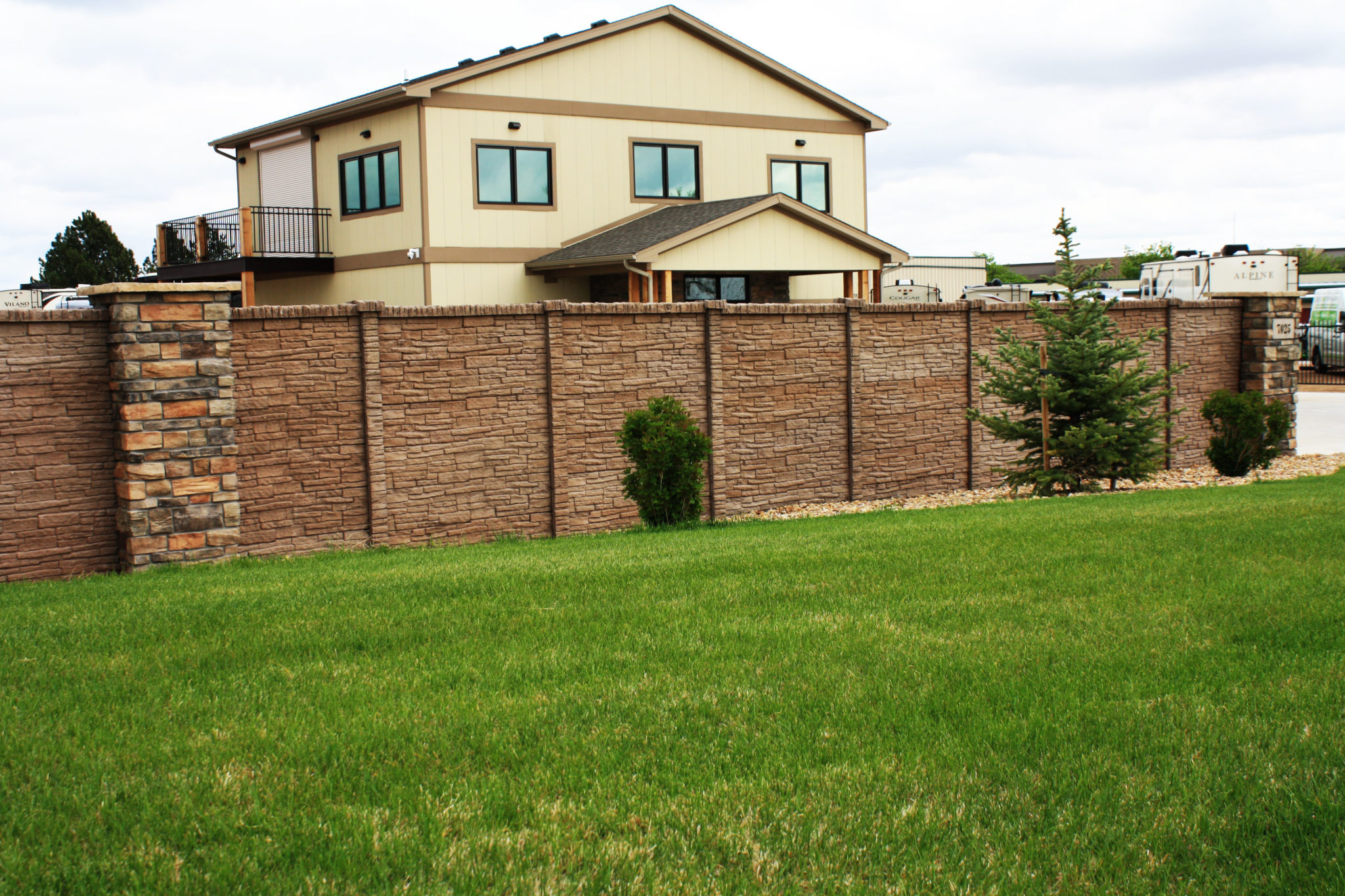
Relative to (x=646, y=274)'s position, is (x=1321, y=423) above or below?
below

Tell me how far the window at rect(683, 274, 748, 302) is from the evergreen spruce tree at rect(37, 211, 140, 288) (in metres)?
27.1

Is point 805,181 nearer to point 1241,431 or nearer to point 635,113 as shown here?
point 635,113

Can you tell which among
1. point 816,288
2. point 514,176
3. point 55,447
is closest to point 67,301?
point 514,176

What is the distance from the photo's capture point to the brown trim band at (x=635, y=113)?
931 inches

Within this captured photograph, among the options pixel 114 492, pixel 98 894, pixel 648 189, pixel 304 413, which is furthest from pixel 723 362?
pixel 648 189

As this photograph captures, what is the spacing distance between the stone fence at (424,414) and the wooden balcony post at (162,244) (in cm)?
1954

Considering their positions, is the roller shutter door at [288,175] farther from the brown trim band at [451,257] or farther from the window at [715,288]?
the window at [715,288]

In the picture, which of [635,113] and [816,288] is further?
[816,288]

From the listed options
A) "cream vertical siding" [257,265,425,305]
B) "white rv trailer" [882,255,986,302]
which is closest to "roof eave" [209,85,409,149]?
"cream vertical siding" [257,265,425,305]

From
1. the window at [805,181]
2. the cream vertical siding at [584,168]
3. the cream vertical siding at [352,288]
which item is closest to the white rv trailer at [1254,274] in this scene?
the window at [805,181]

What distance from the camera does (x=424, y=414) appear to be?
40.6 ft

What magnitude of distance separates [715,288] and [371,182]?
7878 millimetres

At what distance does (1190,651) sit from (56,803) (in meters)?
5.08

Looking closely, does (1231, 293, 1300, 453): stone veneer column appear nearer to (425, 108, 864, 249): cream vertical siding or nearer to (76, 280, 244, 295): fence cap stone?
(425, 108, 864, 249): cream vertical siding
